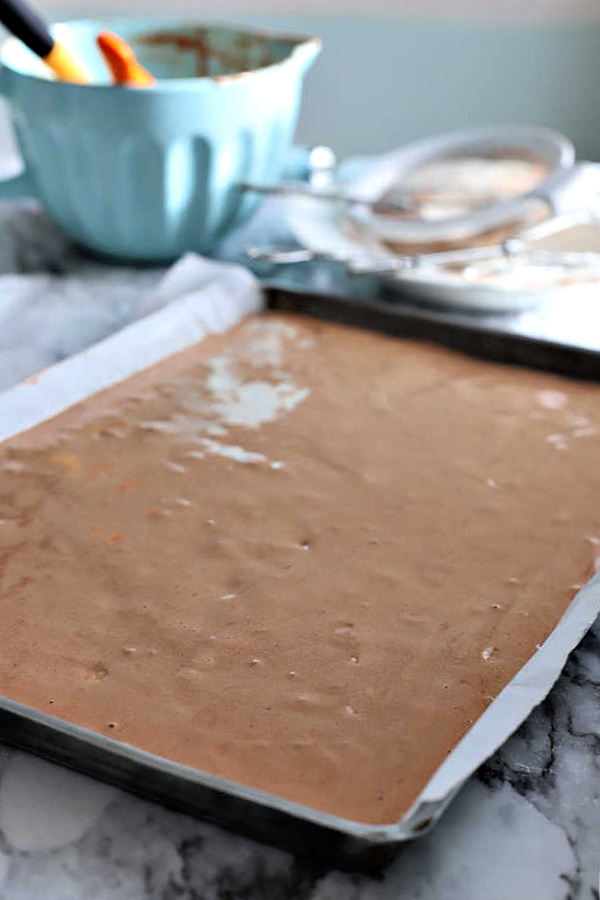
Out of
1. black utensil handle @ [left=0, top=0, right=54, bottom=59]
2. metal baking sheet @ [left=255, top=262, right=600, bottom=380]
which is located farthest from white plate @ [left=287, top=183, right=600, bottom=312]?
black utensil handle @ [left=0, top=0, right=54, bottom=59]

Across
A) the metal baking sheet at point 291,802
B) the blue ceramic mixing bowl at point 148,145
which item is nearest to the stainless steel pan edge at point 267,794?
the metal baking sheet at point 291,802

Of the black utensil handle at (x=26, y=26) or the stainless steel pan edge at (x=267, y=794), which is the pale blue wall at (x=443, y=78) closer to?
the black utensil handle at (x=26, y=26)

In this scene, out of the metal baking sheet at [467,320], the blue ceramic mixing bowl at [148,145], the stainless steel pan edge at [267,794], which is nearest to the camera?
the stainless steel pan edge at [267,794]

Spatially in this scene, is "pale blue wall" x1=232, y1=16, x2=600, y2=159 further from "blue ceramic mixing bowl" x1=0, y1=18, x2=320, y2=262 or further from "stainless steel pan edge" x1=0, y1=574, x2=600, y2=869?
"stainless steel pan edge" x1=0, y1=574, x2=600, y2=869

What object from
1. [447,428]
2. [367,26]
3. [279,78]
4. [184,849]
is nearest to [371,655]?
[184,849]

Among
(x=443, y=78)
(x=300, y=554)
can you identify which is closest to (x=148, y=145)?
(x=300, y=554)

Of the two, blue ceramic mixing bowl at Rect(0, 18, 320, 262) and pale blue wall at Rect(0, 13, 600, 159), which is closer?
blue ceramic mixing bowl at Rect(0, 18, 320, 262)
